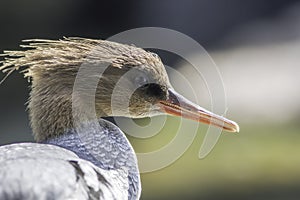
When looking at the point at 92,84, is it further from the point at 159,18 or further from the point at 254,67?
the point at 159,18

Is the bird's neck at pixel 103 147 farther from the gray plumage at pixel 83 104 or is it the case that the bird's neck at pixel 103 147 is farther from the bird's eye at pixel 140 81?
the bird's eye at pixel 140 81

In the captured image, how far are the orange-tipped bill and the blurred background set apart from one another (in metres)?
2.28

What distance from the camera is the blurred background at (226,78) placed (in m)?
6.12

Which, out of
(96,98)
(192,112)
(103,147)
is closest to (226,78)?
(192,112)

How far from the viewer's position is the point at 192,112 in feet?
12.3

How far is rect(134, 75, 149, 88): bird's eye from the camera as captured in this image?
3670mm

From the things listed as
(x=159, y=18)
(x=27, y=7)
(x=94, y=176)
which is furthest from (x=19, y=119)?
(x=94, y=176)

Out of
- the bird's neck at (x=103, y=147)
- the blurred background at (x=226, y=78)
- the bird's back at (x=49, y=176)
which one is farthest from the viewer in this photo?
the blurred background at (x=226, y=78)

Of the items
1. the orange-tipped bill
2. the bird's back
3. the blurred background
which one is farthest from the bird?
the blurred background

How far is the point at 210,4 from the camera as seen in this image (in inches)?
377

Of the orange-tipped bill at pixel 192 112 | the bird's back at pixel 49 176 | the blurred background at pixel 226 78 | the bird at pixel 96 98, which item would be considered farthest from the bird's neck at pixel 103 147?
the blurred background at pixel 226 78

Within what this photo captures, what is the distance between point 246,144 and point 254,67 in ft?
6.68

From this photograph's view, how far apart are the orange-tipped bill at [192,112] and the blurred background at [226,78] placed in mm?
2285

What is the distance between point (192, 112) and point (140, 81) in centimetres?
29
